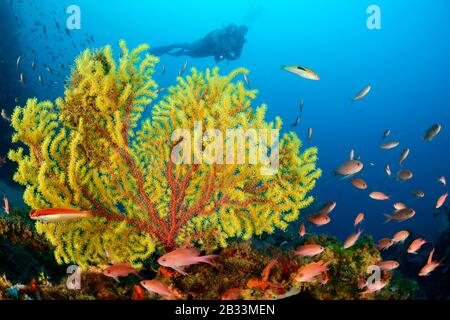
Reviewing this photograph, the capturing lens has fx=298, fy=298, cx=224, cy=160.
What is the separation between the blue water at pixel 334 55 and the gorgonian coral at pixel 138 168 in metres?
93.6

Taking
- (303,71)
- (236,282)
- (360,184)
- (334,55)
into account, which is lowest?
(236,282)

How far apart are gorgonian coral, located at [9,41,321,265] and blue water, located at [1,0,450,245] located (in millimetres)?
93585

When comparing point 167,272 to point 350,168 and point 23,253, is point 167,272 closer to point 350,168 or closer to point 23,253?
point 23,253

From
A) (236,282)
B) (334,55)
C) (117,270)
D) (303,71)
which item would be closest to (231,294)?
(236,282)

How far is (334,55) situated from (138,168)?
466 ft

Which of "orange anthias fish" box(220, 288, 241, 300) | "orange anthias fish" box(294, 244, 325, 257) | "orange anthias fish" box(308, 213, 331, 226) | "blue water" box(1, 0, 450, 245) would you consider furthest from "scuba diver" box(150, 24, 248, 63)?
"blue water" box(1, 0, 450, 245)

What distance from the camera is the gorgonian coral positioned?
4.13 meters

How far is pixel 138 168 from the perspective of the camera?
180 inches

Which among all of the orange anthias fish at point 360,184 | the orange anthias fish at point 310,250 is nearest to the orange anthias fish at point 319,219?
the orange anthias fish at point 310,250

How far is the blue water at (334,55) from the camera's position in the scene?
10675 centimetres

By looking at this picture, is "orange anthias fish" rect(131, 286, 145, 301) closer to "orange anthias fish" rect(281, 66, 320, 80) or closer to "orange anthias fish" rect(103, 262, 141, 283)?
"orange anthias fish" rect(103, 262, 141, 283)

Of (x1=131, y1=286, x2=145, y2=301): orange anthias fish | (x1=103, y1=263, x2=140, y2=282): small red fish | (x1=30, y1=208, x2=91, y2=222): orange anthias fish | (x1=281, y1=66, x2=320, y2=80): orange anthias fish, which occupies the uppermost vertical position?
(x1=281, y1=66, x2=320, y2=80): orange anthias fish
